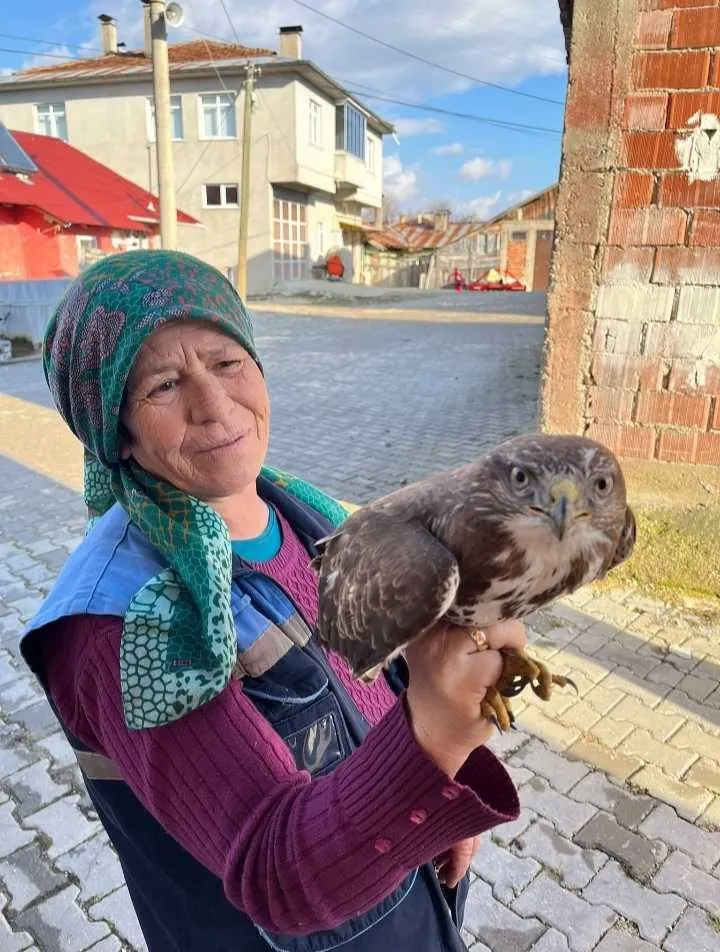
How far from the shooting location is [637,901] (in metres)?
2.76

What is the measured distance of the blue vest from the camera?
52.1 inches

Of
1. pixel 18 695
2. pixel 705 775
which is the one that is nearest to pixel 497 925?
pixel 705 775

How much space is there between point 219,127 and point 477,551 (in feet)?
120

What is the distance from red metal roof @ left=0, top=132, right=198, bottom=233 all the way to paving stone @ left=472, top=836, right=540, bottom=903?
1847 cm

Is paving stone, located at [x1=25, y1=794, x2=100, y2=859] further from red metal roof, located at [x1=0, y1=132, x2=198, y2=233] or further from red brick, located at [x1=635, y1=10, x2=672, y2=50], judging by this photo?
red metal roof, located at [x1=0, y1=132, x2=198, y2=233]

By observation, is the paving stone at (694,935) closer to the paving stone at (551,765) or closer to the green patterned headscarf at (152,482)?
the paving stone at (551,765)

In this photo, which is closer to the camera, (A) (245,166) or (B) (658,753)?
(B) (658,753)

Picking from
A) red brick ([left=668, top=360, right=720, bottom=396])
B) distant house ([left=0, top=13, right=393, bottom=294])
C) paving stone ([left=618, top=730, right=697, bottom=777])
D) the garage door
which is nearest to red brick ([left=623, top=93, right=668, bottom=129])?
red brick ([left=668, top=360, right=720, bottom=396])

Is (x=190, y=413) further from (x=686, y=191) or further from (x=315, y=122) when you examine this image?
(x=315, y=122)

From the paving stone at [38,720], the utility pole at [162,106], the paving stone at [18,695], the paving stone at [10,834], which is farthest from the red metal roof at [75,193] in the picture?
the paving stone at [10,834]

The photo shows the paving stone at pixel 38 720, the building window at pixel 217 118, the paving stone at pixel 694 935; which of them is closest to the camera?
the paving stone at pixel 694 935

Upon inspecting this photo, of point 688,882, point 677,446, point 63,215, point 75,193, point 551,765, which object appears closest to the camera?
point 688,882

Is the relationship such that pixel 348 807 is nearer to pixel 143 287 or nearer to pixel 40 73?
pixel 143 287

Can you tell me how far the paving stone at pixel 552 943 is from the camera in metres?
2.61
